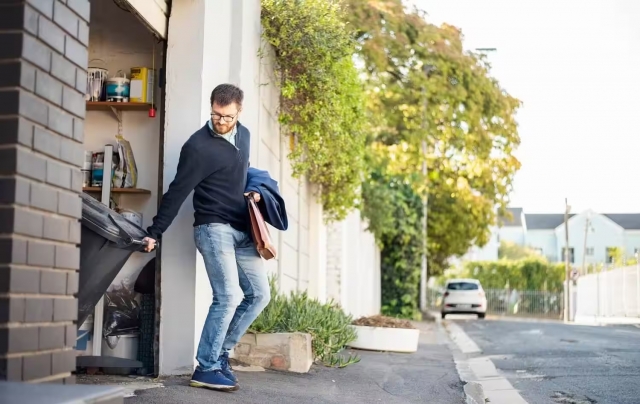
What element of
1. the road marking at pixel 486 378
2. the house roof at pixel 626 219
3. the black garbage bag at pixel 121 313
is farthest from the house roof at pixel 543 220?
the black garbage bag at pixel 121 313

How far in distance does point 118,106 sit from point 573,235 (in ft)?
247

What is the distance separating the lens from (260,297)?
5746 mm

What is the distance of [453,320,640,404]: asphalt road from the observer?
6926 mm

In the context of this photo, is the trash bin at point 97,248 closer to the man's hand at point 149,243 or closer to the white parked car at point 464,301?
the man's hand at point 149,243

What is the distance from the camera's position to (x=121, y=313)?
648 cm

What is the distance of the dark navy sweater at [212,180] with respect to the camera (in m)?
5.41

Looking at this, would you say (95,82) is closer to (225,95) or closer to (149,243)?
(225,95)

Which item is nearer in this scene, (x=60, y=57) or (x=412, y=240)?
(x=60, y=57)

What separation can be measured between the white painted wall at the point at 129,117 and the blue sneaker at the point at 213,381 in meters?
1.65

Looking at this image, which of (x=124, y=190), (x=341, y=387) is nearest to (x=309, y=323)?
(x=341, y=387)

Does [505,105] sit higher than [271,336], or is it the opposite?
[505,105]

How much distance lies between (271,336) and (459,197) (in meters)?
21.1

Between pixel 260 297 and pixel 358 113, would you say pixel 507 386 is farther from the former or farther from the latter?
pixel 358 113

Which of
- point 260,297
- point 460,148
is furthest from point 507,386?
point 460,148
